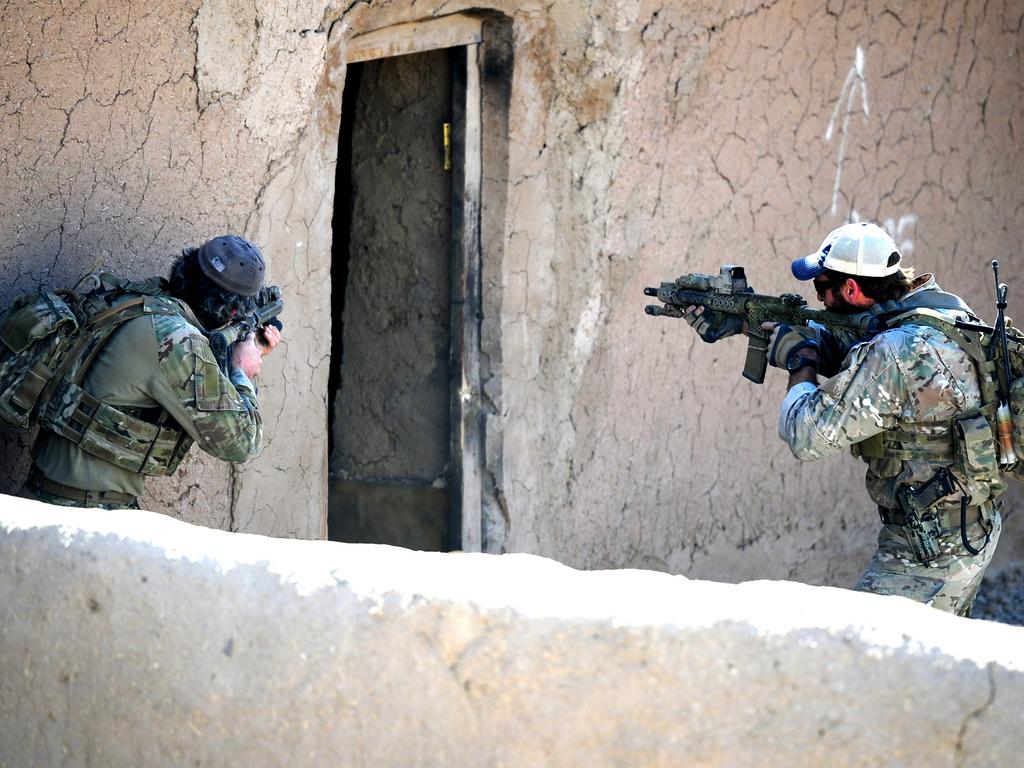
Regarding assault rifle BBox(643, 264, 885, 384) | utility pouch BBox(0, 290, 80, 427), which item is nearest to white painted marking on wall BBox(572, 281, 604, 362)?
assault rifle BBox(643, 264, 885, 384)

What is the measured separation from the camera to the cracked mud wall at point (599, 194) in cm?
338

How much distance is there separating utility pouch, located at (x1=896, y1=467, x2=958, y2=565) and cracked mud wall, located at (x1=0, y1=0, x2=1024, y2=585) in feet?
4.82

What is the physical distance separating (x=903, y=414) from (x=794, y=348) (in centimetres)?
32

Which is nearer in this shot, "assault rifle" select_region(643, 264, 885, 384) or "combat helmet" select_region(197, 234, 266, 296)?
"combat helmet" select_region(197, 234, 266, 296)

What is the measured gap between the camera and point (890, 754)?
1616 mm

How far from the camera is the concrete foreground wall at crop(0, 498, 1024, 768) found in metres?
1.64

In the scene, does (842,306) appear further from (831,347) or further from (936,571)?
(936,571)

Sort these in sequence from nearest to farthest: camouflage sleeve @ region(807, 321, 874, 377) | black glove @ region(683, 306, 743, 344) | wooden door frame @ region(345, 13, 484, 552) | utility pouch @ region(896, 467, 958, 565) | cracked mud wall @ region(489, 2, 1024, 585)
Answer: utility pouch @ region(896, 467, 958, 565) → camouflage sleeve @ region(807, 321, 874, 377) → black glove @ region(683, 306, 743, 344) → wooden door frame @ region(345, 13, 484, 552) → cracked mud wall @ region(489, 2, 1024, 585)

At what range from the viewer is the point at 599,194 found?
15.1 ft

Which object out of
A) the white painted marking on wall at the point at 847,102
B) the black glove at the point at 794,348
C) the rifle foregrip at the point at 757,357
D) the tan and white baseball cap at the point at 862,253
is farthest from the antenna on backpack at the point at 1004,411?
the white painted marking on wall at the point at 847,102

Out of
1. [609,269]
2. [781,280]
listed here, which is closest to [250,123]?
[609,269]

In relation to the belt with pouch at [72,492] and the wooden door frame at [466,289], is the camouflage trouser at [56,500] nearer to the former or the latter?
the belt with pouch at [72,492]

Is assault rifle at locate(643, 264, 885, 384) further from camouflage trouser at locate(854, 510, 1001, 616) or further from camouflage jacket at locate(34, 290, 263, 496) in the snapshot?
camouflage jacket at locate(34, 290, 263, 496)

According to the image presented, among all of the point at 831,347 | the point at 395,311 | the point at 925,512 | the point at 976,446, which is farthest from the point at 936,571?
the point at 395,311
